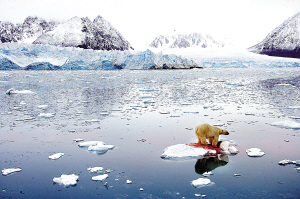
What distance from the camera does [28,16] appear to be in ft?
579

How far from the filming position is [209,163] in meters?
4.05

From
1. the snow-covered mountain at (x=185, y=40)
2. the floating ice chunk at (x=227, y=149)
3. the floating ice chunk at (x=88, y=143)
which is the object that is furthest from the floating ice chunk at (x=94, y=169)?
the snow-covered mountain at (x=185, y=40)

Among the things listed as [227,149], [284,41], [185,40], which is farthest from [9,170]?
[185,40]

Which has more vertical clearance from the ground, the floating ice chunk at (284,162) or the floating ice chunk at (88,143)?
the floating ice chunk at (88,143)

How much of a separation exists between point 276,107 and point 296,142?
3784mm

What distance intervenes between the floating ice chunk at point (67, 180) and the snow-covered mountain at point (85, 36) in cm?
6299

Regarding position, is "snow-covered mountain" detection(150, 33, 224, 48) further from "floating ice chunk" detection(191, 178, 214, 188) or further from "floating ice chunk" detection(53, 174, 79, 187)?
"floating ice chunk" detection(53, 174, 79, 187)

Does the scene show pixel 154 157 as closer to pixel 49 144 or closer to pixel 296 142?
pixel 49 144

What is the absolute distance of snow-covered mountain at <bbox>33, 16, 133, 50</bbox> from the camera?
6444 centimetres

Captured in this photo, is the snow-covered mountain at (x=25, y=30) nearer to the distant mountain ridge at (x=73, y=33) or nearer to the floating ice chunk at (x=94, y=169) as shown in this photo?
the distant mountain ridge at (x=73, y=33)

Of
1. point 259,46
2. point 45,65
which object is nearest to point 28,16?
point 259,46

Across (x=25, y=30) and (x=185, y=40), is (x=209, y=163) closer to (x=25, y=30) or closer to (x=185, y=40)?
(x=185, y=40)

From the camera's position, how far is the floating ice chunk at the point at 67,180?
11.2 feet

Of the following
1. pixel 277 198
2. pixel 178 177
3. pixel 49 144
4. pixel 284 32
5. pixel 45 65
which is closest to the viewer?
pixel 277 198
